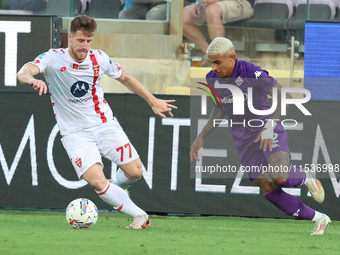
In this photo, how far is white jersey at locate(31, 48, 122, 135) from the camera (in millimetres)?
7930

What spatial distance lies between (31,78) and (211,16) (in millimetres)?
6157

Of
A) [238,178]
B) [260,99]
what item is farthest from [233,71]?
[238,178]

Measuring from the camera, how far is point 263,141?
7.86 m

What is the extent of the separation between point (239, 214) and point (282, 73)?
9.86ft

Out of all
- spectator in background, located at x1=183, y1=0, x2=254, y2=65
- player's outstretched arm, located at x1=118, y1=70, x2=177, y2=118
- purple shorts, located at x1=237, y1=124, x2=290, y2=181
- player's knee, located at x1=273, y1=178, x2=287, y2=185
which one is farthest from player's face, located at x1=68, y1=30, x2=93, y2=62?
spectator in background, located at x1=183, y1=0, x2=254, y2=65

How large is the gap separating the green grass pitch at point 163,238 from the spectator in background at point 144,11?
444 cm

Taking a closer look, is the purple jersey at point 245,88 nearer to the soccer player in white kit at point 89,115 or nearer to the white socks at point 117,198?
the soccer player in white kit at point 89,115

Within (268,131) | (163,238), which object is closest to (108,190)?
(163,238)

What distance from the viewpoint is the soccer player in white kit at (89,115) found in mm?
7828

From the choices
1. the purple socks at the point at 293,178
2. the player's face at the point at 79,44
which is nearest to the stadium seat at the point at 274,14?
the purple socks at the point at 293,178

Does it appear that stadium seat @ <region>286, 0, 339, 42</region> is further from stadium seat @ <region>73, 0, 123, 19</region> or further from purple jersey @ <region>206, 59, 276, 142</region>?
purple jersey @ <region>206, 59, 276, 142</region>

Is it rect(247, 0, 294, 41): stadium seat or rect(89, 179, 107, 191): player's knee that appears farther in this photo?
rect(247, 0, 294, 41): stadium seat

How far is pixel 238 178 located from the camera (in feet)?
33.9

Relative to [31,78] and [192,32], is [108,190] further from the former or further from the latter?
[192,32]
